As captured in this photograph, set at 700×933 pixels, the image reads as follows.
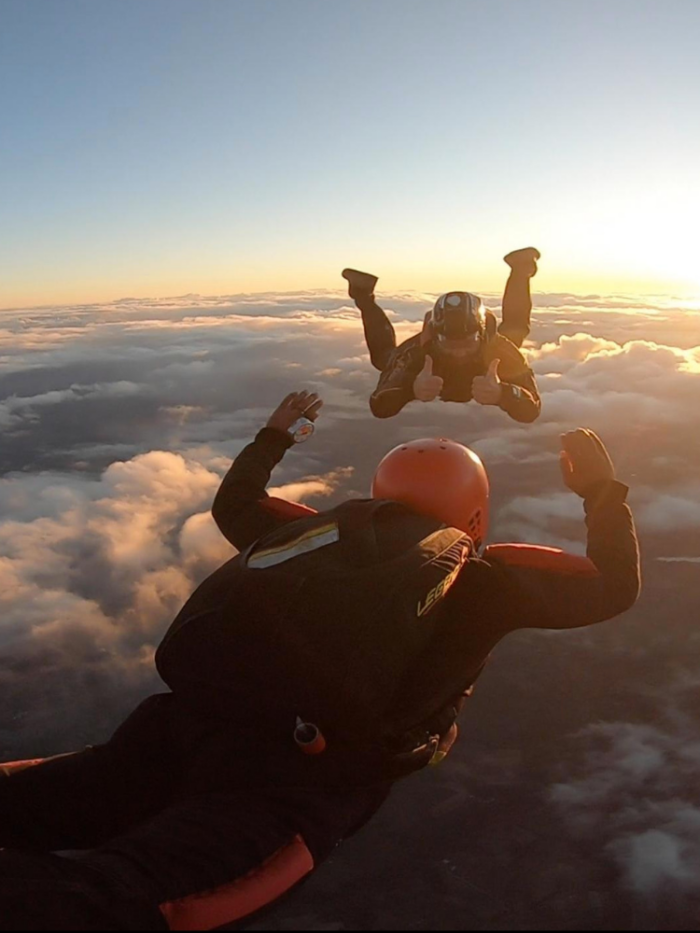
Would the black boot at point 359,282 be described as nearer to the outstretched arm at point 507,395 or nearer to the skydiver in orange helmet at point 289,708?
the outstretched arm at point 507,395

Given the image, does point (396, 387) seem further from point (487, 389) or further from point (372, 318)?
point (372, 318)

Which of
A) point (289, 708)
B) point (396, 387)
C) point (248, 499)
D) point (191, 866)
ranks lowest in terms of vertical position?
point (191, 866)

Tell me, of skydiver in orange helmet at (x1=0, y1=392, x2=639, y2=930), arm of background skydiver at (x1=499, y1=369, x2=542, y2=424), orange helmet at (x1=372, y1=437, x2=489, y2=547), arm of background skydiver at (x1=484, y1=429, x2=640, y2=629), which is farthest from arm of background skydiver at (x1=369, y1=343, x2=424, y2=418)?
skydiver in orange helmet at (x1=0, y1=392, x2=639, y2=930)

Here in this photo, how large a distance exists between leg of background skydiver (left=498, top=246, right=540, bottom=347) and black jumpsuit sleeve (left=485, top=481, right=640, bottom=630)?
6.70 meters

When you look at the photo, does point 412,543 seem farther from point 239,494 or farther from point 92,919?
point 92,919

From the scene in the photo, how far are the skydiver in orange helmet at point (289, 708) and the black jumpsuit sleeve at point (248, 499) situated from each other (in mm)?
749

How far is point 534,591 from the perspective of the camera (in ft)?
11.0

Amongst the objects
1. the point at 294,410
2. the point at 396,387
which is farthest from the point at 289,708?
the point at 396,387

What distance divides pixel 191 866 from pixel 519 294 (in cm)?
920

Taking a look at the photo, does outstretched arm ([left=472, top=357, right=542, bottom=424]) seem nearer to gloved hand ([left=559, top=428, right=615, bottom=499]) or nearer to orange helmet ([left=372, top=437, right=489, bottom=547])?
gloved hand ([left=559, top=428, right=615, bottom=499])

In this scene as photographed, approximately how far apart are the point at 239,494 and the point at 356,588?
1423mm

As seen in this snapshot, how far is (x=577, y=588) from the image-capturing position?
11.1 feet

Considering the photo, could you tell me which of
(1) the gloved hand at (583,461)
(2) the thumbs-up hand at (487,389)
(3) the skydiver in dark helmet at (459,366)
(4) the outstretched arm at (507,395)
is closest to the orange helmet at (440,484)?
(1) the gloved hand at (583,461)

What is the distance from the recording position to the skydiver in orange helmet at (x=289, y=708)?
2.41 meters
